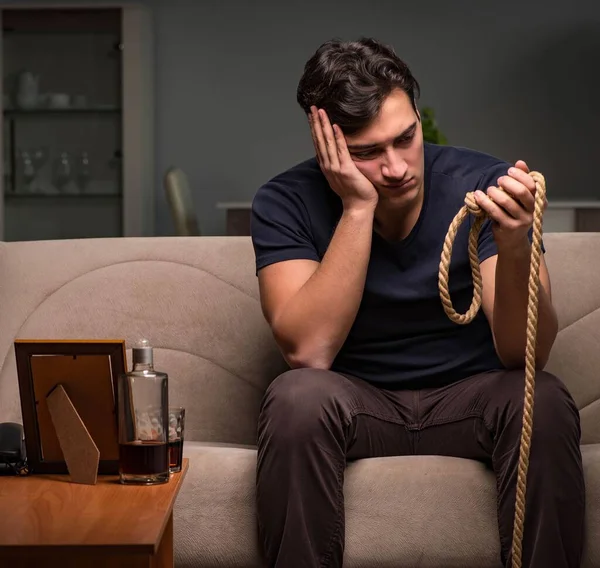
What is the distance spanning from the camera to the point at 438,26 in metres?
5.46

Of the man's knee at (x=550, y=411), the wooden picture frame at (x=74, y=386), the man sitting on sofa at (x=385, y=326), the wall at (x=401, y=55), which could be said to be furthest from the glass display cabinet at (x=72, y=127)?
the wooden picture frame at (x=74, y=386)

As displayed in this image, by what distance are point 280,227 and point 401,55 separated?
3.94 m

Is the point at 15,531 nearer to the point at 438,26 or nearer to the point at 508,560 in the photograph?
the point at 508,560

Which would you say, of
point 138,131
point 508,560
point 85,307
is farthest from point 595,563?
point 138,131

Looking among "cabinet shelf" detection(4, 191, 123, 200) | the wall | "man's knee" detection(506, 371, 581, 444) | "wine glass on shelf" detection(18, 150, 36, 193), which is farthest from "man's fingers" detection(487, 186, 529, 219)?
"wine glass on shelf" detection(18, 150, 36, 193)

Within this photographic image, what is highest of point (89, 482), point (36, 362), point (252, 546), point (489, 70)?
point (489, 70)

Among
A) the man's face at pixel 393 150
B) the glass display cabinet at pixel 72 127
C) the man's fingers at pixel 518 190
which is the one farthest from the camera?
the glass display cabinet at pixel 72 127

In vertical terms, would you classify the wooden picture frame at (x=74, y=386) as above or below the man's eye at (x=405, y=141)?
below

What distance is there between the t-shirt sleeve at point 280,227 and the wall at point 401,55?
374cm

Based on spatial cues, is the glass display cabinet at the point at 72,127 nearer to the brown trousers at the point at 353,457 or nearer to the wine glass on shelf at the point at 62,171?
the wine glass on shelf at the point at 62,171

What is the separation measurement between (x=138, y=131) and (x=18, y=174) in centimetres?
72

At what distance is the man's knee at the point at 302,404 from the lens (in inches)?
58.2

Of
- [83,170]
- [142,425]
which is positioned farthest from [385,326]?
[83,170]

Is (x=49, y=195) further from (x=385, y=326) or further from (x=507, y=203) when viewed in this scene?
(x=507, y=203)
